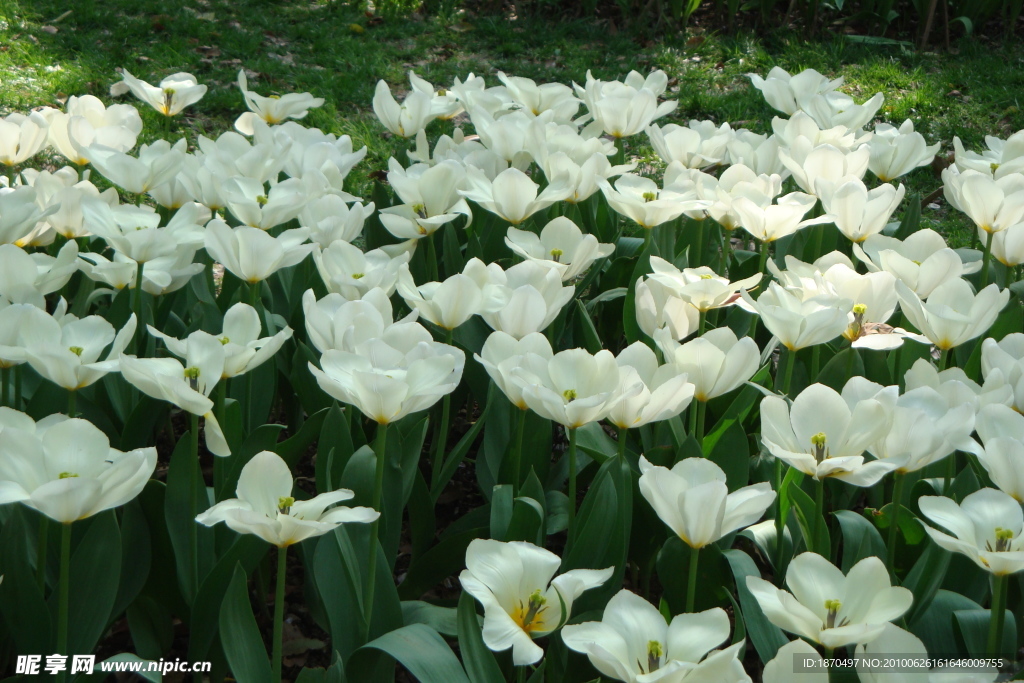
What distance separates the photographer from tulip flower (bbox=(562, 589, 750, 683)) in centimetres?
97

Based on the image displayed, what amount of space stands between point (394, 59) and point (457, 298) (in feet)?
13.5

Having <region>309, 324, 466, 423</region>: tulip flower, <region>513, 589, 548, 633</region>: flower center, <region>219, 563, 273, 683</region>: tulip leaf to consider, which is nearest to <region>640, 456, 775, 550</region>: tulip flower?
<region>513, 589, 548, 633</region>: flower center

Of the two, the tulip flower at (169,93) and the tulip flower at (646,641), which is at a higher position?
the tulip flower at (646,641)

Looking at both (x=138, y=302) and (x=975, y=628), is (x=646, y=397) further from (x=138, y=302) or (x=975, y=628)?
(x=138, y=302)

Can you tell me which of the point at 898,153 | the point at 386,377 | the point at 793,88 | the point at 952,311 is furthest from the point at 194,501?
the point at 793,88

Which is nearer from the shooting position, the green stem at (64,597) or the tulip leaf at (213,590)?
the green stem at (64,597)

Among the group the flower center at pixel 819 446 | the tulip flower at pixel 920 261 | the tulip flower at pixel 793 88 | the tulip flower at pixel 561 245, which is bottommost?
the tulip flower at pixel 561 245

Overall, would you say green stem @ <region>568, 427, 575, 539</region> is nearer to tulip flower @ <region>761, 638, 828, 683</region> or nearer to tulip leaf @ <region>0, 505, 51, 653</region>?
tulip flower @ <region>761, 638, 828, 683</region>

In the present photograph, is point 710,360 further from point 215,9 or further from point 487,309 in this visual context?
point 215,9

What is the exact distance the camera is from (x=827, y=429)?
1254mm

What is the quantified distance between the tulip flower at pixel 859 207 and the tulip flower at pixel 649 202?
0.28 m

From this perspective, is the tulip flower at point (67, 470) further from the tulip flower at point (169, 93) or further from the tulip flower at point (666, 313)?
the tulip flower at point (169, 93)

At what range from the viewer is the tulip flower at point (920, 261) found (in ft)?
5.60

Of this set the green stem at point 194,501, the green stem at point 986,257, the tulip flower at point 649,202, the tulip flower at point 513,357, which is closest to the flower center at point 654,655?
the tulip flower at point 513,357
